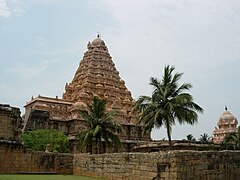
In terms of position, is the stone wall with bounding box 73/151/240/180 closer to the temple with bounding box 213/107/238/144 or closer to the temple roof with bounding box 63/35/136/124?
the temple roof with bounding box 63/35/136/124

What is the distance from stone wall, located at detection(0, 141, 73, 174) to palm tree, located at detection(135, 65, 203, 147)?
6349 millimetres

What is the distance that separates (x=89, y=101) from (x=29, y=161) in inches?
1487

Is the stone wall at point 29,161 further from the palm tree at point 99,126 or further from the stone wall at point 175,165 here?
the palm tree at point 99,126

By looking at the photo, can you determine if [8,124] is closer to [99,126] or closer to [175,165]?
[99,126]

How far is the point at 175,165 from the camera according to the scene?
34.3ft

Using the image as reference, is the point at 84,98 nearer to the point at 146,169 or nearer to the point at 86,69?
the point at 86,69

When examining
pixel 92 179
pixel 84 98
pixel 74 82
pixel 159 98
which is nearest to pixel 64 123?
pixel 84 98

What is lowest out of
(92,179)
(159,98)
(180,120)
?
(92,179)

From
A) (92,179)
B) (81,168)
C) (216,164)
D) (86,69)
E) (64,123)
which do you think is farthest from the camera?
(86,69)

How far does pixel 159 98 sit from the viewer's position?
22.0 m

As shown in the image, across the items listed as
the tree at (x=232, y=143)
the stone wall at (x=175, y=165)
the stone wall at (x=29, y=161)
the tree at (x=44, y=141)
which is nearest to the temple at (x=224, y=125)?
the tree at (x=232, y=143)

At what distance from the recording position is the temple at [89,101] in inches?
1902

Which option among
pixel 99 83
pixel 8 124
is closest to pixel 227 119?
pixel 99 83

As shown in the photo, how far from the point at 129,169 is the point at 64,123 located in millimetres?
39405
